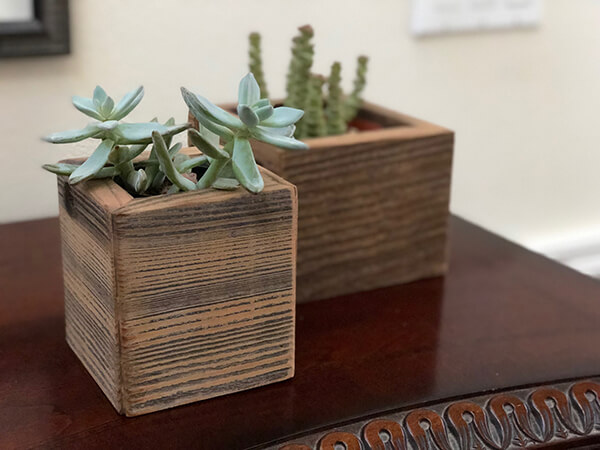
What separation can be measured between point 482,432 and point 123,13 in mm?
522

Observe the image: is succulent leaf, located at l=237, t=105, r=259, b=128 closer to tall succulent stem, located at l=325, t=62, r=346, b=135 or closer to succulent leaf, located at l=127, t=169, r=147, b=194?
succulent leaf, located at l=127, t=169, r=147, b=194

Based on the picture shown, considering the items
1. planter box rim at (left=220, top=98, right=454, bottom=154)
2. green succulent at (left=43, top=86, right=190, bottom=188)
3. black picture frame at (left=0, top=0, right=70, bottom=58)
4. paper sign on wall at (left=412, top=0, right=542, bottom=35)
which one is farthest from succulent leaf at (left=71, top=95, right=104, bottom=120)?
paper sign on wall at (left=412, top=0, right=542, bottom=35)

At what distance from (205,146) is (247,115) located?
0.12 feet

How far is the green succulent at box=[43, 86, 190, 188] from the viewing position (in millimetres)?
488

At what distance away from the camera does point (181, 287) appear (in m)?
0.50

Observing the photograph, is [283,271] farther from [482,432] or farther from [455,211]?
[455,211]

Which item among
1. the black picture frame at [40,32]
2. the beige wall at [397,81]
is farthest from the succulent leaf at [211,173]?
the black picture frame at [40,32]

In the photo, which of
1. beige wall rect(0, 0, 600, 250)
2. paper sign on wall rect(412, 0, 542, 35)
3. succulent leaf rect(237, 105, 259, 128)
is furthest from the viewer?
paper sign on wall rect(412, 0, 542, 35)

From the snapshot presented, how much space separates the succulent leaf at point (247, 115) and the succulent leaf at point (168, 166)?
47mm

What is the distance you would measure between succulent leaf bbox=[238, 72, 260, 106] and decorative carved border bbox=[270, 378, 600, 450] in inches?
8.0

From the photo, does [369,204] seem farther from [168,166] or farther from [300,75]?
[168,166]

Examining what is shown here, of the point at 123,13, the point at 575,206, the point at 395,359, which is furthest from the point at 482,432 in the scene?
the point at 575,206

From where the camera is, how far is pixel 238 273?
51 centimetres

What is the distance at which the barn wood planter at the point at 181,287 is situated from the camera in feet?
1.58
